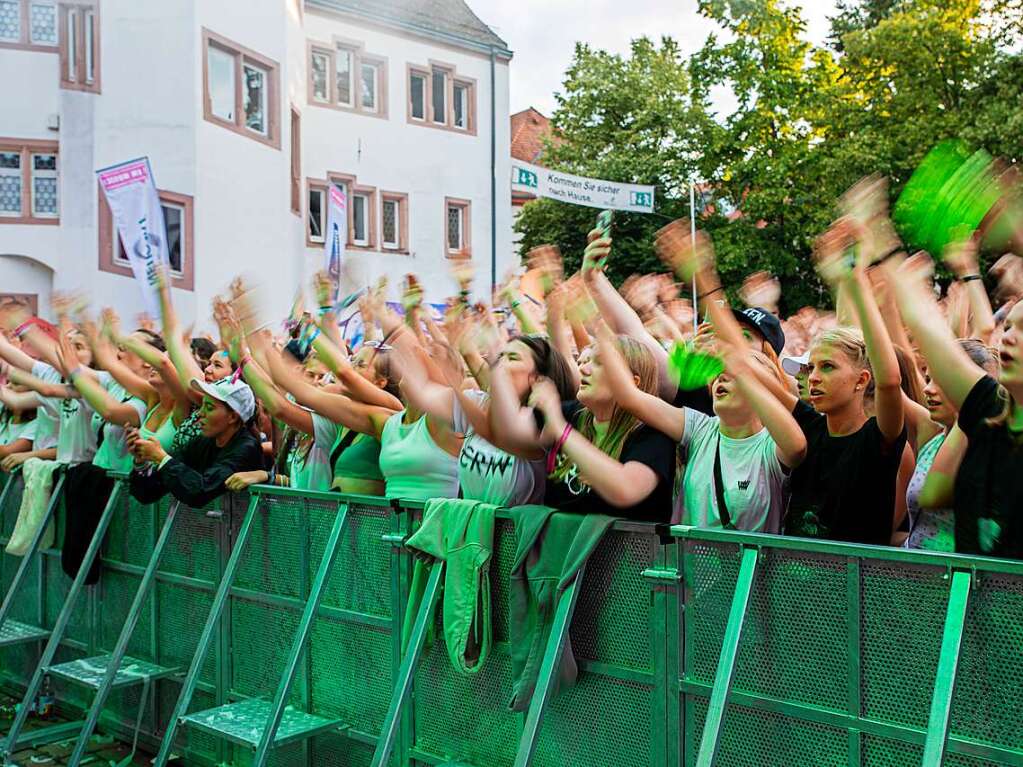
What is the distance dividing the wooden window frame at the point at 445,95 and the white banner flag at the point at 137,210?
47.5 feet

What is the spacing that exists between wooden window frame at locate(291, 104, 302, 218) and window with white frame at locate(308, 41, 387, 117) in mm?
1521

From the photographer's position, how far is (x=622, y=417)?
402 centimetres

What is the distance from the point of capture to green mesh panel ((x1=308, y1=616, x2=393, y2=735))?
15.6ft

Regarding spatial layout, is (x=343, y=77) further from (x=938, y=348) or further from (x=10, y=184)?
(x=938, y=348)

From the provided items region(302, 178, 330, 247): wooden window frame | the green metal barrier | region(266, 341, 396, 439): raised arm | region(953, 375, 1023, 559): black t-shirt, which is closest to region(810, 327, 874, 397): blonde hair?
region(953, 375, 1023, 559): black t-shirt

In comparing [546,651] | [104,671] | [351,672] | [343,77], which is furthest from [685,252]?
[343,77]

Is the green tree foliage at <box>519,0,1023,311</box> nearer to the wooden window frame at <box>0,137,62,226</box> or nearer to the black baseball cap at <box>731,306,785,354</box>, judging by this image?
the wooden window frame at <box>0,137,62,226</box>

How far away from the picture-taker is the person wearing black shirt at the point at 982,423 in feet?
9.80

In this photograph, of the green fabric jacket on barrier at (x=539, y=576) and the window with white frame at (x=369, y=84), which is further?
the window with white frame at (x=369, y=84)

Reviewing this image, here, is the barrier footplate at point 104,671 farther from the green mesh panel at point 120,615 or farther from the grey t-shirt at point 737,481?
the grey t-shirt at point 737,481

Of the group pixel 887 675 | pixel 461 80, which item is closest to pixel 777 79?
pixel 461 80

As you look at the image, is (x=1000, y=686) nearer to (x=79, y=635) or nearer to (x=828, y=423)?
(x=828, y=423)

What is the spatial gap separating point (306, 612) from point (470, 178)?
75.2 ft

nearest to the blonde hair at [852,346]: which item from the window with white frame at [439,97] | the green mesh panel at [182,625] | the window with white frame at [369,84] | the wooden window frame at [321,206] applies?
the green mesh panel at [182,625]
